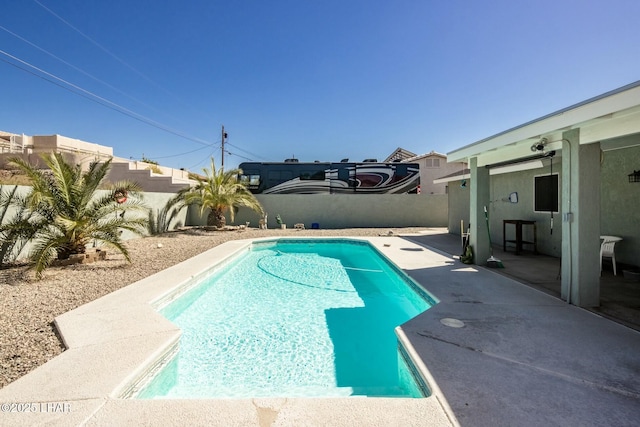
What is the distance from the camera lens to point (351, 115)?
2036 cm

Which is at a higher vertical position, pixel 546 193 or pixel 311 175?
pixel 311 175

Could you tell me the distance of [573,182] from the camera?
4305 mm

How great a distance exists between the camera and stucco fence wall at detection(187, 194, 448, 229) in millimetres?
17438

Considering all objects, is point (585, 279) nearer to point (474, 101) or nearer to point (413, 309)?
point (413, 309)

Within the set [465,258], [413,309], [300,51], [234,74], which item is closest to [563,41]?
[465,258]

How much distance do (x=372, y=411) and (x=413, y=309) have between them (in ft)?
11.1

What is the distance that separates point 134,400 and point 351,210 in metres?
15.7

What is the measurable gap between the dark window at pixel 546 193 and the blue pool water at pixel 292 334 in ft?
15.1

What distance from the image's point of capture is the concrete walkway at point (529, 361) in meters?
2.14

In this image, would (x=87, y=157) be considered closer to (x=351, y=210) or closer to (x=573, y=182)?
(x=351, y=210)

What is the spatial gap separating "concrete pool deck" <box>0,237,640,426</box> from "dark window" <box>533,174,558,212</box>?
471 cm

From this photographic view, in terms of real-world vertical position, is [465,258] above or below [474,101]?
below

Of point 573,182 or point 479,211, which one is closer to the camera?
point 573,182

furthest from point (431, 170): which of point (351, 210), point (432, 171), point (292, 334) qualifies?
point (292, 334)
